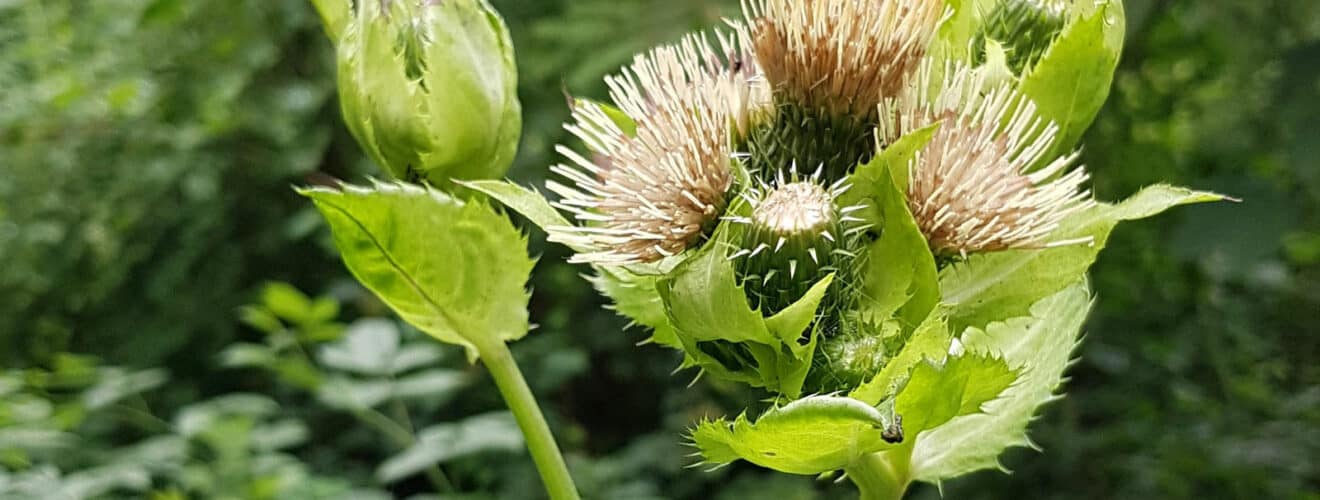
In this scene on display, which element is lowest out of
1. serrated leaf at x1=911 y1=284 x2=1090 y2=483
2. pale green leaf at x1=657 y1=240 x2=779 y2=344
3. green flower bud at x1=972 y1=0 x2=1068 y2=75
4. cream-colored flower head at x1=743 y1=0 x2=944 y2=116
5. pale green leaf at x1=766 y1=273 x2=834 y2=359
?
serrated leaf at x1=911 y1=284 x2=1090 y2=483

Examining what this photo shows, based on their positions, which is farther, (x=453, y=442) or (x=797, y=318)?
(x=453, y=442)

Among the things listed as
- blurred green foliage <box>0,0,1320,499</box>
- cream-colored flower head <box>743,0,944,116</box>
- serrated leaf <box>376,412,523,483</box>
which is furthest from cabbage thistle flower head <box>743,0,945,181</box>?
blurred green foliage <box>0,0,1320,499</box>

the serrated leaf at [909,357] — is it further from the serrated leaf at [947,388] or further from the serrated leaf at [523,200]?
the serrated leaf at [523,200]

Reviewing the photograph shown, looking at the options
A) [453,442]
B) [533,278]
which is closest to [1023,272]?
[453,442]

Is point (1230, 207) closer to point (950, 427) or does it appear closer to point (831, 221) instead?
point (950, 427)

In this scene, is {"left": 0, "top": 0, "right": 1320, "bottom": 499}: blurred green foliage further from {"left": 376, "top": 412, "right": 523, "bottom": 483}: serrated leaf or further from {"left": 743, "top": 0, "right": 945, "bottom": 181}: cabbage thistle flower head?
{"left": 743, "top": 0, "right": 945, "bottom": 181}: cabbage thistle flower head

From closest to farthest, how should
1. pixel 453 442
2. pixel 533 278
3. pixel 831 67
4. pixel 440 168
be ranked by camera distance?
pixel 831 67, pixel 440 168, pixel 453 442, pixel 533 278

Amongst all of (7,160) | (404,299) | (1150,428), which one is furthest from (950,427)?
(7,160)

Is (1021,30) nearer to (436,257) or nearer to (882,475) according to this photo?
(882,475)
